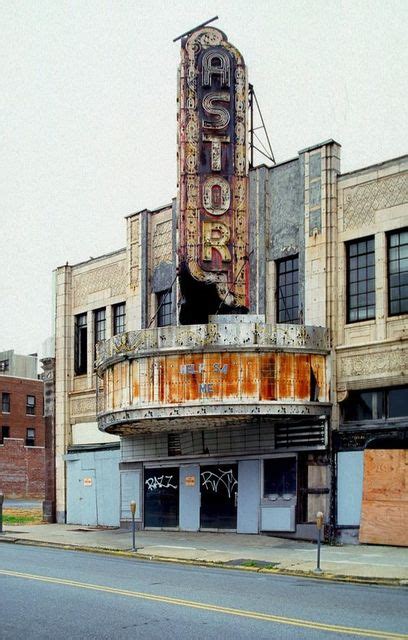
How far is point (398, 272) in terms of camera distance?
2489cm

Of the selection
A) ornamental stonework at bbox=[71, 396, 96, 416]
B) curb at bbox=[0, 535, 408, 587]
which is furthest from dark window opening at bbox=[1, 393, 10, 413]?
curb at bbox=[0, 535, 408, 587]

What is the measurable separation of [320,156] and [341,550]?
11195 mm

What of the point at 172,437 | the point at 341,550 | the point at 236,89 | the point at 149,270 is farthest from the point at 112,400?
the point at 236,89

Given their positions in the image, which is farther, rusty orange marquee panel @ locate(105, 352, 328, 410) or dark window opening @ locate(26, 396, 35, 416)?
dark window opening @ locate(26, 396, 35, 416)

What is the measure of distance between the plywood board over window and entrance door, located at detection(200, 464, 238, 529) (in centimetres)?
504

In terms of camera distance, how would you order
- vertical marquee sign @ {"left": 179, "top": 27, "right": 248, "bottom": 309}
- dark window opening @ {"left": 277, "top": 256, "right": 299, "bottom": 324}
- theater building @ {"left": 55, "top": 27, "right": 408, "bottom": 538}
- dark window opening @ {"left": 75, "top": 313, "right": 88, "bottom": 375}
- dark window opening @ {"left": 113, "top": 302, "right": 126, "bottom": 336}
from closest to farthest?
1. theater building @ {"left": 55, "top": 27, "right": 408, "bottom": 538}
2. dark window opening @ {"left": 277, "top": 256, "right": 299, "bottom": 324}
3. vertical marquee sign @ {"left": 179, "top": 27, "right": 248, "bottom": 309}
4. dark window opening @ {"left": 113, "top": 302, "right": 126, "bottom": 336}
5. dark window opening @ {"left": 75, "top": 313, "right": 88, "bottom": 375}

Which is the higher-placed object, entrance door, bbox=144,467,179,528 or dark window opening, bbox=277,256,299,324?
dark window opening, bbox=277,256,299,324

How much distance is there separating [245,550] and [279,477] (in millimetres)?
3750

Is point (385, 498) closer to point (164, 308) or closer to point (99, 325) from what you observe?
point (164, 308)

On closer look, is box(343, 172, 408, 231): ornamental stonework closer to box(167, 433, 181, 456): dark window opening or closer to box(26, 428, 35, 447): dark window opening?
box(167, 433, 181, 456): dark window opening

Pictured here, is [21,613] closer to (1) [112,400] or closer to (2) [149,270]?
(1) [112,400]

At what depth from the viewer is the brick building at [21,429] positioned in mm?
85188

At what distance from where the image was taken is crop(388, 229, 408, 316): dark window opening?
81.0 feet

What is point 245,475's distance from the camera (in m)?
27.9
